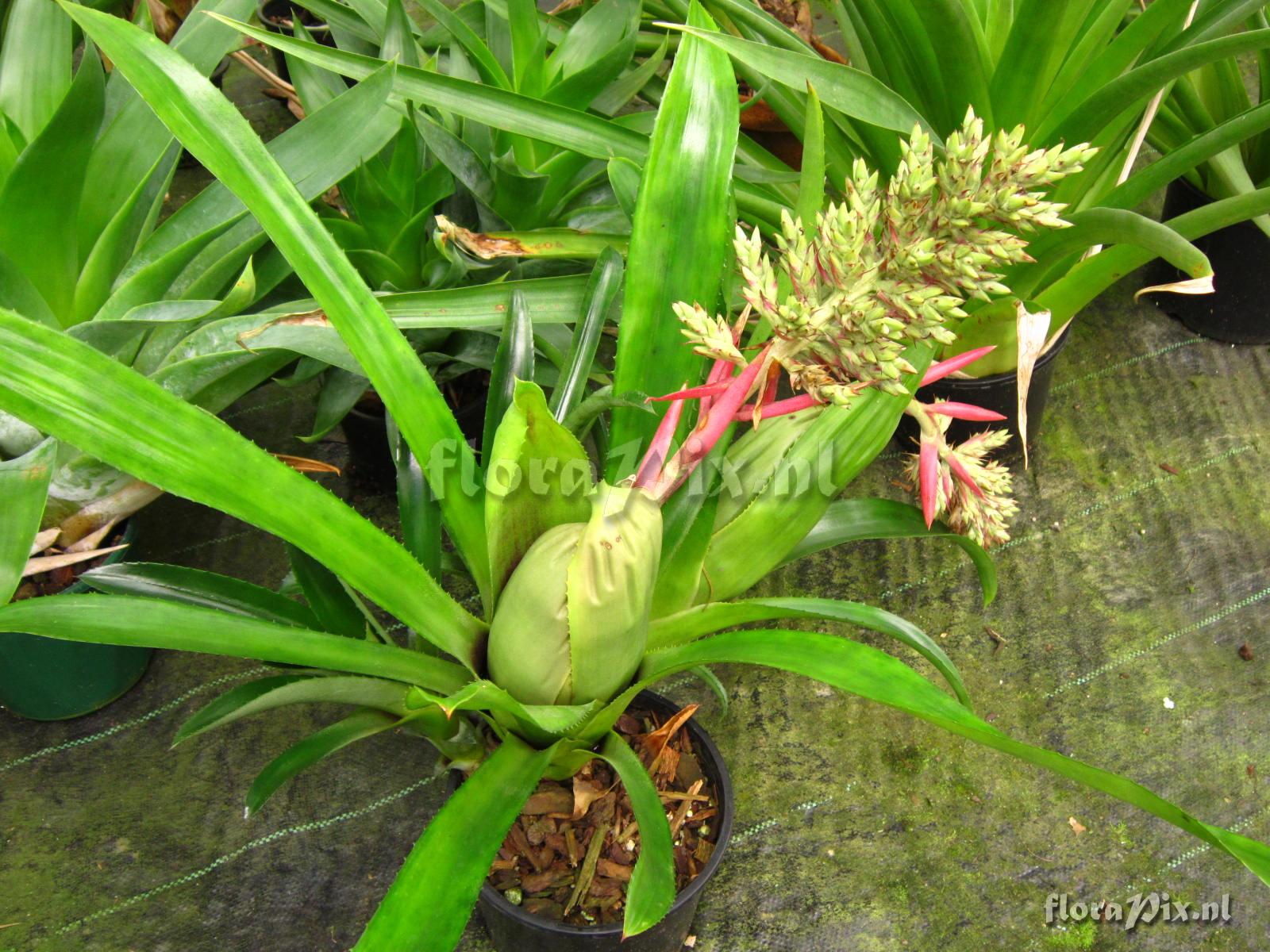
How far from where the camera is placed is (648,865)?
82 cm

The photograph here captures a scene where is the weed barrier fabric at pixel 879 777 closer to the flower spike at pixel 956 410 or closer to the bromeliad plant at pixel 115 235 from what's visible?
the bromeliad plant at pixel 115 235

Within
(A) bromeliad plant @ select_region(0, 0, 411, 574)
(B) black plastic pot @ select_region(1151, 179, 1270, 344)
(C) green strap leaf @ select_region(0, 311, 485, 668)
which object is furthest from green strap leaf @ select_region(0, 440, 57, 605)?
(B) black plastic pot @ select_region(1151, 179, 1270, 344)

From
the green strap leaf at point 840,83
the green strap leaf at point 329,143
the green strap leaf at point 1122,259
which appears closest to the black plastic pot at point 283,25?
the green strap leaf at point 329,143

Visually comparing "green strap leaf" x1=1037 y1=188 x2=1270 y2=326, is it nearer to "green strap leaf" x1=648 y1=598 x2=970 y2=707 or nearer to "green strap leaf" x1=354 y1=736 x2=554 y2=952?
"green strap leaf" x1=648 y1=598 x2=970 y2=707

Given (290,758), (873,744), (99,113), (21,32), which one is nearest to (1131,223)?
(873,744)

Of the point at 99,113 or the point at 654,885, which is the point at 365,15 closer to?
the point at 99,113

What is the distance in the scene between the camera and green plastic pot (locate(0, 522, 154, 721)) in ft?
4.32

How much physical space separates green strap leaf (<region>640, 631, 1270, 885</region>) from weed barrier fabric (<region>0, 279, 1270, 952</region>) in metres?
0.58

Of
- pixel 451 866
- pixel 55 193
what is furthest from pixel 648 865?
pixel 55 193

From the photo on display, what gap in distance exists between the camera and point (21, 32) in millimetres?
1358

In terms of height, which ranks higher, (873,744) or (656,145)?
(656,145)

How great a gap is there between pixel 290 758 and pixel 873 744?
86 centimetres

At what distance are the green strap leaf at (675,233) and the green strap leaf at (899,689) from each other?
0.78ft

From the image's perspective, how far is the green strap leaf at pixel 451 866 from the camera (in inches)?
28.1
